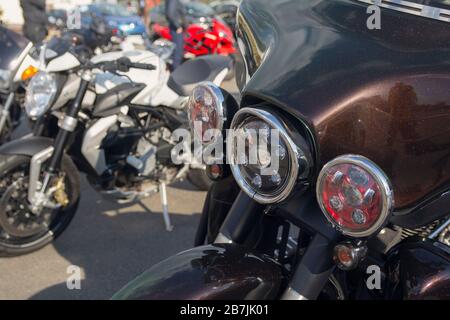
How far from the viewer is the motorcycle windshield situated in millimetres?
4305

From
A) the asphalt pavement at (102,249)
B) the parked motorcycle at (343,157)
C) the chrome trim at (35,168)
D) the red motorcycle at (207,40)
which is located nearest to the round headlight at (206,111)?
the parked motorcycle at (343,157)

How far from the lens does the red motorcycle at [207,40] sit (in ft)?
31.7

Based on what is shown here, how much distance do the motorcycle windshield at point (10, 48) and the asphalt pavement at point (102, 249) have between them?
128 centimetres

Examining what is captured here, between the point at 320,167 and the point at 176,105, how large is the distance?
235 cm

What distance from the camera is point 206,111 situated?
5.13 feet

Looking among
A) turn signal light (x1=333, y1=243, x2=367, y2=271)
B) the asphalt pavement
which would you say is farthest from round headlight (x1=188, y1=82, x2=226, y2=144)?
the asphalt pavement

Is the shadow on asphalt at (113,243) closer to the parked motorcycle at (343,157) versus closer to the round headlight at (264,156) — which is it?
the parked motorcycle at (343,157)

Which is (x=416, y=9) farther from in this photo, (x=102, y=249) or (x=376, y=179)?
(x=102, y=249)

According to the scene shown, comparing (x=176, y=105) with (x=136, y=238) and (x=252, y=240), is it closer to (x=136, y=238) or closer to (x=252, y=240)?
(x=136, y=238)

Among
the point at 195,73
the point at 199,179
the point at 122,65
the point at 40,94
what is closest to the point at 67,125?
the point at 40,94

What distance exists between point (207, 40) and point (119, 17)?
463 centimetres

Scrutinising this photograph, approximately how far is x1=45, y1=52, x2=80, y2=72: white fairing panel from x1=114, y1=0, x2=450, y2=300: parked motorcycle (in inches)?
67.1

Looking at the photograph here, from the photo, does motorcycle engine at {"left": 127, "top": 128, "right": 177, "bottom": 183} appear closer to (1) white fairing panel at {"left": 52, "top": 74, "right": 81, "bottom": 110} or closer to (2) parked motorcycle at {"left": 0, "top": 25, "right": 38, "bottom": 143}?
(1) white fairing panel at {"left": 52, "top": 74, "right": 81, "bottom": 110}

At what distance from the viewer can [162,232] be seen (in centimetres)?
357
